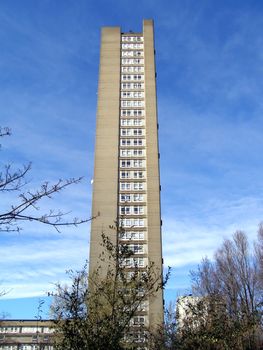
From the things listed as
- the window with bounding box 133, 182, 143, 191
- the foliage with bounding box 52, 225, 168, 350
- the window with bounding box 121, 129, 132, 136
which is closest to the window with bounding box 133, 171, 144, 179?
the window with bounding box 133, 182, 143, 191

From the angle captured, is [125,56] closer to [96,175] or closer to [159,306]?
[96,175]

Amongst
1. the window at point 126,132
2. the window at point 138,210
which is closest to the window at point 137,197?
the window at point 138,210

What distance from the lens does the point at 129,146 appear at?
6731 cm

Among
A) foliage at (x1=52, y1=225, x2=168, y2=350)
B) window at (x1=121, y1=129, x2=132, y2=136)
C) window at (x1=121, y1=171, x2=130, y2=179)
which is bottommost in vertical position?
foliage at (x1=52, y1=225, x2=168, y2=350)

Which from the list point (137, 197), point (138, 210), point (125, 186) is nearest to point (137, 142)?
point (125, 186)

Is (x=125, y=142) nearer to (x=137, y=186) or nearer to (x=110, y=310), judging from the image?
(x=137, y=186)

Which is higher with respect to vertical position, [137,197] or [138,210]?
[137,197]

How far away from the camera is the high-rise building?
A: 196 ft

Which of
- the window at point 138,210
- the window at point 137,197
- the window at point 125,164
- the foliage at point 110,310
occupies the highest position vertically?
the window at point 125,164

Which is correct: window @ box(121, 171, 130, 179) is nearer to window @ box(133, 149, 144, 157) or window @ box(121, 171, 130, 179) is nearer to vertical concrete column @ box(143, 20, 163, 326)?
vertical concrete column @ box(143, 20, 163, 326)

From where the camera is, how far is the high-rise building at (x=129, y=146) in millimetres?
59688

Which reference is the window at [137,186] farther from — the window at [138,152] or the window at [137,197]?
the window at [138,152]

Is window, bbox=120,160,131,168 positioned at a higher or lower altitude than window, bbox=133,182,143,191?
higher

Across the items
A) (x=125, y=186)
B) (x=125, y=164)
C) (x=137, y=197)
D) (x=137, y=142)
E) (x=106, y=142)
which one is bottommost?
(x=137, y=197)
